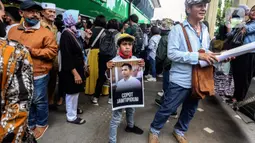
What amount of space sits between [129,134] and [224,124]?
67.8 inches

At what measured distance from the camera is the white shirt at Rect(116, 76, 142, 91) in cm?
239

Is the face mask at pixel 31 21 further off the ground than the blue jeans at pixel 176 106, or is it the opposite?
the face mask at pixel 31 21

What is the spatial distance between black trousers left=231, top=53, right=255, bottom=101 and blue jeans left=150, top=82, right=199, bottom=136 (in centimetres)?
196

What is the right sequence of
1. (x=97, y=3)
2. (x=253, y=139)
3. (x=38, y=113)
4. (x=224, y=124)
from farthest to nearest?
(x=97, y=3) < (x=224, y=124) < (x=253, y=139) < (x=38, y=113)

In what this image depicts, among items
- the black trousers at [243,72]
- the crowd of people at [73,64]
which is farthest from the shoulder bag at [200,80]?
the black trousers at [243,72]

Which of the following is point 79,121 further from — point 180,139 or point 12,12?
point 12,12

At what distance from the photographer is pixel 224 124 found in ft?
11.2

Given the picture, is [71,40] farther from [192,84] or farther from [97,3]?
[97,3]

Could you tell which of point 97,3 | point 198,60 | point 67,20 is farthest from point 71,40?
point 97,3

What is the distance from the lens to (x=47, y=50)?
2.51 m

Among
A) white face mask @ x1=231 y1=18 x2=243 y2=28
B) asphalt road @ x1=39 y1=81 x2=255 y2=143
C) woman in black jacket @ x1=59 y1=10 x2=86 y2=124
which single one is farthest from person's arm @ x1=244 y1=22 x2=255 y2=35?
woman in black jacket @ x1=59 y1=10 x2=86 y2=124

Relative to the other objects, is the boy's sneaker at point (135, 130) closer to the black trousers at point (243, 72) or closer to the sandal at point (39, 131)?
the sandal at point (39, 131)

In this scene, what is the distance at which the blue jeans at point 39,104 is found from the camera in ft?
8.42

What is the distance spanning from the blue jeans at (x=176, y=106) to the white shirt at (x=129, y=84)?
397mm
